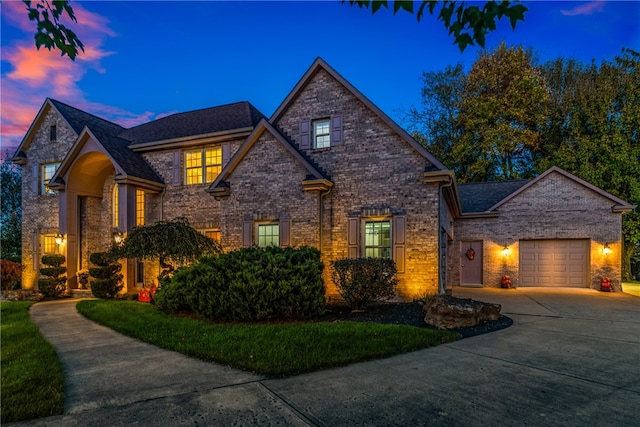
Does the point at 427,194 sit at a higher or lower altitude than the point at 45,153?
lower

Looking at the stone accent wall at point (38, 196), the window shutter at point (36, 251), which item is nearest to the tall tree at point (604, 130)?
the stone accent wall at point (38, 196)

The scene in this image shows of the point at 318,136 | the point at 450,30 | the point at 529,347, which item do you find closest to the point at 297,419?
the point at 450,30

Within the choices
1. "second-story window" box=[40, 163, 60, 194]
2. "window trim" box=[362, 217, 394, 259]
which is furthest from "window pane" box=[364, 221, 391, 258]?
"second-story window" box=[40, 163, 60, 194]

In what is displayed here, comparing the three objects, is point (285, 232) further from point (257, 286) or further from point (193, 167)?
point (193, 167)

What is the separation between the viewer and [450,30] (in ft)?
9.44

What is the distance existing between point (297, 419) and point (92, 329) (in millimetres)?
6553

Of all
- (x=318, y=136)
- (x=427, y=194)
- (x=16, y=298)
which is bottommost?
(x=16, y=298)

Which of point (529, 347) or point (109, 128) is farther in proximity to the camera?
point (109, 128)

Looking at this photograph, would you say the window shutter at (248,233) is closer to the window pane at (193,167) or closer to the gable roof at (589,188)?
the window pane at (193,167)

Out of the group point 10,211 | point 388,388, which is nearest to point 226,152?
point 388,388

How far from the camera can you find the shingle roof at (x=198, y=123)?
14875 millimetres

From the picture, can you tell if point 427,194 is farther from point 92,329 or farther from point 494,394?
point 92,329

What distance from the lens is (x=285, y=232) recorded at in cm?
1123

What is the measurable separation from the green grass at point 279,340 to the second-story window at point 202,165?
736 cm
